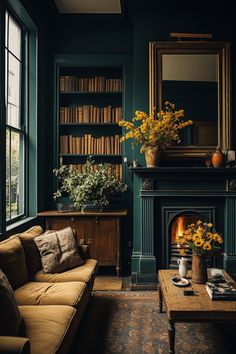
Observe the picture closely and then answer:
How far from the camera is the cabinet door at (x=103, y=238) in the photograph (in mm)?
4406

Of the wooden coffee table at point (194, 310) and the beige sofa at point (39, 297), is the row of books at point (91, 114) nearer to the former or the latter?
the beige sofa at point (39, 297)

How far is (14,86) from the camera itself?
407cm

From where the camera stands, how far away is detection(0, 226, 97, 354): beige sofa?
5.87 ft

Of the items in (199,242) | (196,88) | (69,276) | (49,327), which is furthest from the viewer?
(196,88)

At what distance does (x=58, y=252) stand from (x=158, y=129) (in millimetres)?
1934

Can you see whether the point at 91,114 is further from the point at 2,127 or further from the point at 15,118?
the point at 2,127

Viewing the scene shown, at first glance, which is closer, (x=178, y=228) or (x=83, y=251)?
(x=83, y=251)

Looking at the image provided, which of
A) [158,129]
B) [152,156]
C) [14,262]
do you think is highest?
[158,129]

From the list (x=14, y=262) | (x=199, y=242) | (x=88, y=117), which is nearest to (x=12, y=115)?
(x=88, y=117)

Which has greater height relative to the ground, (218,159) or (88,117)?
(88,117)

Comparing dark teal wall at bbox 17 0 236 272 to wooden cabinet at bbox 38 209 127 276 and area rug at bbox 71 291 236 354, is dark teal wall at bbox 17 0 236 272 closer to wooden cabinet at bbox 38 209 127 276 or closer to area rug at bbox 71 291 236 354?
wooden cabinet at bbox 38 209 127 276

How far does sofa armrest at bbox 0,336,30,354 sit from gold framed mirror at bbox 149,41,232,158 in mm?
3219

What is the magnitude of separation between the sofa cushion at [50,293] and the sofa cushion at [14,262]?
77 mm

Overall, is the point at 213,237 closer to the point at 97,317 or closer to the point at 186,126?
the point at 97,317
